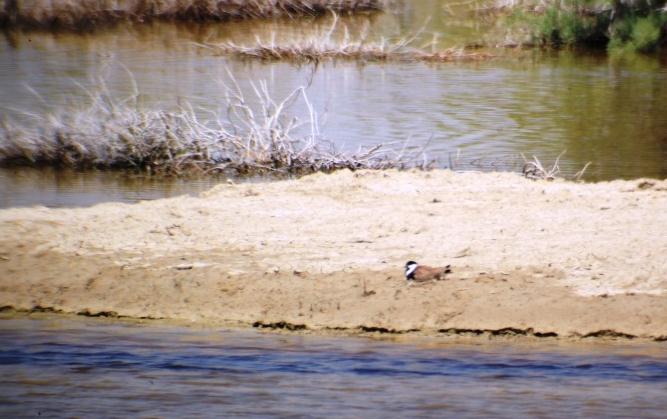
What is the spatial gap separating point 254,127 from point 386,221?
355 centimetres

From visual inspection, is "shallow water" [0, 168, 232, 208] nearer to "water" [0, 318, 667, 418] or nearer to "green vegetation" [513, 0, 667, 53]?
"water" [0, 318, 667, 418]

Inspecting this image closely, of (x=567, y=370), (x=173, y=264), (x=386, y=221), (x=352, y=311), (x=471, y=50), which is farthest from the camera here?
(x=471, y=50)

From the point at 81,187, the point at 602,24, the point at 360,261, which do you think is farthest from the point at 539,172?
the point at 602,24

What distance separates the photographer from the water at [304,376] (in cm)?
679

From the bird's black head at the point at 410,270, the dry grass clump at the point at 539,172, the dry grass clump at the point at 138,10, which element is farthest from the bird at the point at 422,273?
the dry grass clump at the point at 138,10

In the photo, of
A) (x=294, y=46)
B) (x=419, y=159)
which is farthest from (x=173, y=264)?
(x=294, y=46)

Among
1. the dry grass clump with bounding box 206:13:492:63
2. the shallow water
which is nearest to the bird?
the shallow water

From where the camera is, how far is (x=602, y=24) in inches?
959

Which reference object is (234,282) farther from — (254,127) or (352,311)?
(254,127)

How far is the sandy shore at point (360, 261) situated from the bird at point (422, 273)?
0.05 meters

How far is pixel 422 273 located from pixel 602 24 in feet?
56.1

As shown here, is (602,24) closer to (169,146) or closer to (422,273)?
(169,146)

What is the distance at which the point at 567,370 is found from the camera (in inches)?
289

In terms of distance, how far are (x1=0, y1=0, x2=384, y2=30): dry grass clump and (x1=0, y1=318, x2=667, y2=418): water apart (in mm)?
19126
